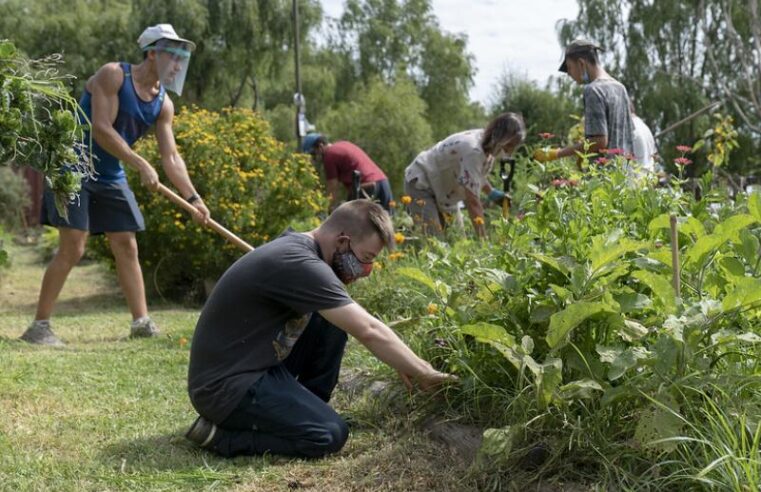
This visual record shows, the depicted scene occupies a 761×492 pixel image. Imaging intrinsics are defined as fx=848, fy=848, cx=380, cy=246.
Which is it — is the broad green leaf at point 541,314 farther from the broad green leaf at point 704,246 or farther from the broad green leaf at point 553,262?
the broad green leaf at point 704,246

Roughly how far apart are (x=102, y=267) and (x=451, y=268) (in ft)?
29.6

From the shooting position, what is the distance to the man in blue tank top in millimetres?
5109

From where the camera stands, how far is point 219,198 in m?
8.02

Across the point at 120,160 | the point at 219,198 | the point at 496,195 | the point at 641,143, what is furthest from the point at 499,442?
the point at 219,198

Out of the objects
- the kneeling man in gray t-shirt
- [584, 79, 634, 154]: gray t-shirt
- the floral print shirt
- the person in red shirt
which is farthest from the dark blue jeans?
the person in red shirt

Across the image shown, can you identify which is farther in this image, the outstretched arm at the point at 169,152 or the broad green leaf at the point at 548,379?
the outstretched arm at the point at 169,152

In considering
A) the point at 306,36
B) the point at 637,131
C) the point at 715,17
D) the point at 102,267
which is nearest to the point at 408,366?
the point at 637,131

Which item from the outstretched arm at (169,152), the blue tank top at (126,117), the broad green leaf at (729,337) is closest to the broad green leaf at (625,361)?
the broad green leaf at (729,337)

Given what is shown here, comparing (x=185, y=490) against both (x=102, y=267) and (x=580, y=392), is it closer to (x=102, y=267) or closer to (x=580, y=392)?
(x=580, y=392)

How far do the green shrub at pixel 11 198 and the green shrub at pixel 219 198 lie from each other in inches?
391

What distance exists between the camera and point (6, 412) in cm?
352

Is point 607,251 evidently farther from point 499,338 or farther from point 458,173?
point 458,173

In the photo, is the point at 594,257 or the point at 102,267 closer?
the point at 594,257

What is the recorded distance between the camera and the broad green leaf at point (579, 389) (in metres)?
2.29
